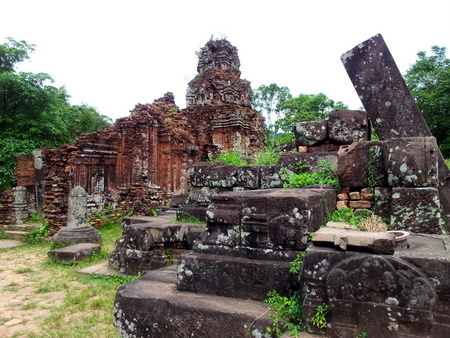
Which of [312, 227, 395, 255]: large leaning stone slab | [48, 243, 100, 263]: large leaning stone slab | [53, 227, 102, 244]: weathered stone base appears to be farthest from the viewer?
[53, 227, 102, 244]: weathered stone base

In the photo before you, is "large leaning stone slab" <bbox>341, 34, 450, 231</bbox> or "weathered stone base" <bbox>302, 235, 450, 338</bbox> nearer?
"weathered stone base" <bbox>302, 235, 450, 338</bbox>

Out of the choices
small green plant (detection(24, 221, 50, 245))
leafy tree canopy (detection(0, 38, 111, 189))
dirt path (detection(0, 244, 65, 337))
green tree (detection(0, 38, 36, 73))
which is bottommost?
dirt path (detection(0, 244, 65, 337))

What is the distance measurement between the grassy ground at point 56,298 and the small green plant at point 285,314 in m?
2.40

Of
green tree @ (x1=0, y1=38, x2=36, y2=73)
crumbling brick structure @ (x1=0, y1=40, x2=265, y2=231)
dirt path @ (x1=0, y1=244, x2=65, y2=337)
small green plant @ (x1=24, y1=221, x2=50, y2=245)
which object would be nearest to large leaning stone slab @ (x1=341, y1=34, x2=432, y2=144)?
dirt path @ (x1=0, y1=244, x2=65, y2=337)

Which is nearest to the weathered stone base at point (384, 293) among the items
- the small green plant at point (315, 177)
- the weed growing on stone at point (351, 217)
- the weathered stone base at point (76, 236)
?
the weed growing on stone at point (351, 217)

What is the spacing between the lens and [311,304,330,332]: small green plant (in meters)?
1.93

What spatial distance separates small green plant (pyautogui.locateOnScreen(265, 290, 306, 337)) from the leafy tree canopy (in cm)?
1908

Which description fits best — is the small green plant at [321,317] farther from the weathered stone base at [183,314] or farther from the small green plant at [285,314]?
the weathered stone base at [183,314]

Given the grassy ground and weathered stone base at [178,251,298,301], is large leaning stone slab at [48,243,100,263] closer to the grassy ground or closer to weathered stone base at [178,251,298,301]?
the grassy ground

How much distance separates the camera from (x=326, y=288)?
77.5 inches

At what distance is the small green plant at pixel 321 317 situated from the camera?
76.0 inches

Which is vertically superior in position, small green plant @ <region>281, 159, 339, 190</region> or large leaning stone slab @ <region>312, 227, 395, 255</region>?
small green plant @ <region>281, 159, 339, 190</region>

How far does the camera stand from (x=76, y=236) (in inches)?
371

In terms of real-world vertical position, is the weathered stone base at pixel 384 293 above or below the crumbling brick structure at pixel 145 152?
below
